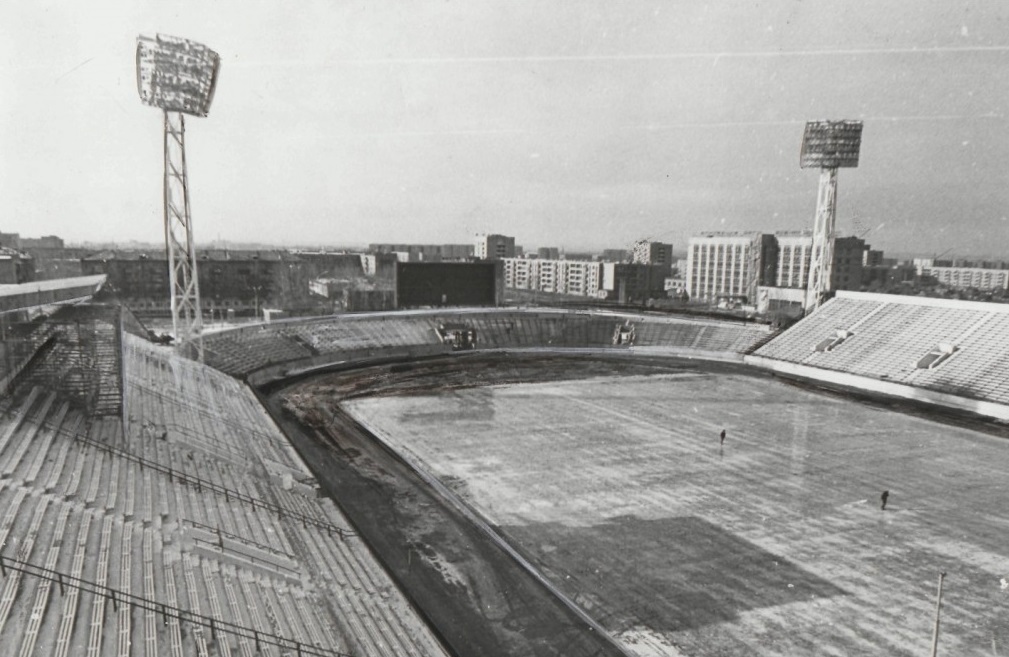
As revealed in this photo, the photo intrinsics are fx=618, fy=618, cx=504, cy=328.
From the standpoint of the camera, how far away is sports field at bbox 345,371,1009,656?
504 inches

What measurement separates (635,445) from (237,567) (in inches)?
650

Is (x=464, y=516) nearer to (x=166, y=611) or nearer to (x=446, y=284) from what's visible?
(x=166, y=611)

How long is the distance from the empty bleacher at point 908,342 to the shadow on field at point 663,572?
24.5 meters

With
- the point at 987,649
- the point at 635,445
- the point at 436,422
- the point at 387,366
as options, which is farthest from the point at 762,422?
the point at 387,366

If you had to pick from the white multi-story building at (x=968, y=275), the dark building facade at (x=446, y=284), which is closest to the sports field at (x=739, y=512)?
the dark building facade at (x=446, y=284)

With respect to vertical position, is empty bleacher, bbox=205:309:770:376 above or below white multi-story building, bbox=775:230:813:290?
below

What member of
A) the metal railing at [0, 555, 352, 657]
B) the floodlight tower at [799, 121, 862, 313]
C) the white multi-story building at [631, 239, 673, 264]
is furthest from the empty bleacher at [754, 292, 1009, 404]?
the white multi-story building at [631, 239, 673, 264]

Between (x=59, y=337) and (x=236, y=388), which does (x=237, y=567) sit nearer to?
(x=59, y=337)

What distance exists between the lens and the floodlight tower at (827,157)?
140 ft

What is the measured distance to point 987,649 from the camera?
1196 centimetres

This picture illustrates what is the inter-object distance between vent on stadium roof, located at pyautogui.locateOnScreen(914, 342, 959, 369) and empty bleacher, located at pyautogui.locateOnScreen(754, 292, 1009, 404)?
65mm

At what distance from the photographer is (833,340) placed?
4272cm

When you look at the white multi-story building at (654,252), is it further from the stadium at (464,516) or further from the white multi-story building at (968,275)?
the stadium at (464,516)

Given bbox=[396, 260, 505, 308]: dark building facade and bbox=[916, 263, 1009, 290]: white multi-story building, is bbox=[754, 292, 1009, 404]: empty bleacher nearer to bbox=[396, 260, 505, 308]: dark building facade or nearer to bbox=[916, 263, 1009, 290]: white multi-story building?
bbox=[396, 260, 505, 308]: dark building facade
